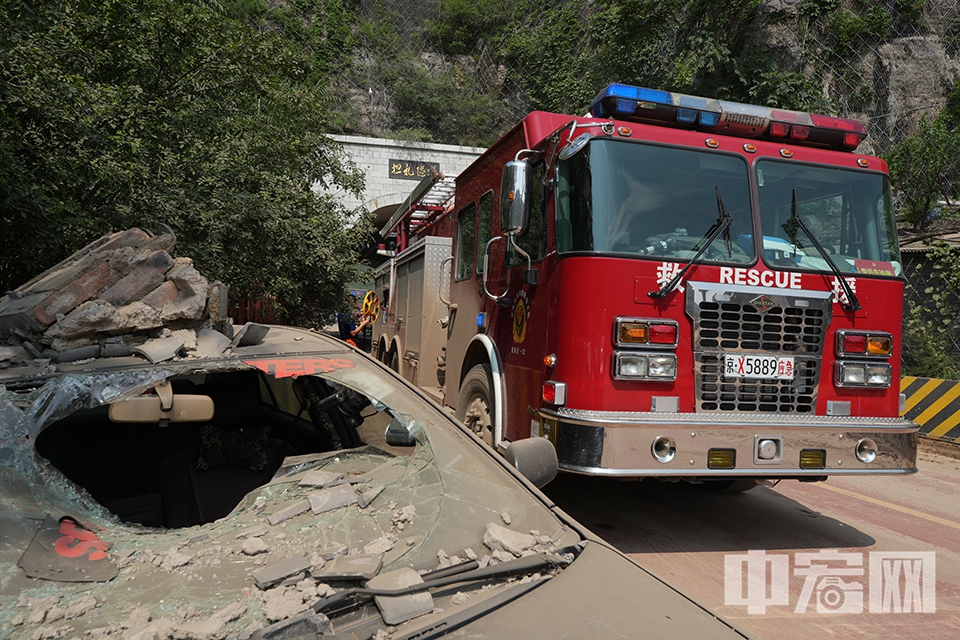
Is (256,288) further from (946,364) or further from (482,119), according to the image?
(482,119)

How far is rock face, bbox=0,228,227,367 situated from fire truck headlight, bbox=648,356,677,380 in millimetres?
2574

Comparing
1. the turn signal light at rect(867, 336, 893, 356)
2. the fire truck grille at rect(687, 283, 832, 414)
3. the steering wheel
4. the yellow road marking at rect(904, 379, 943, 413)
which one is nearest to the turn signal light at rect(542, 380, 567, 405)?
the fire truck grille at rect(687, 283, 832, 414)

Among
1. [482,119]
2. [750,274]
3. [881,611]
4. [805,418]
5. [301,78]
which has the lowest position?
[881,611]

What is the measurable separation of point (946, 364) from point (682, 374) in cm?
916

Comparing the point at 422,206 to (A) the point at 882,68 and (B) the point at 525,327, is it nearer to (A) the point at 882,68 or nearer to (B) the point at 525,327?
(B) the point at 525,327

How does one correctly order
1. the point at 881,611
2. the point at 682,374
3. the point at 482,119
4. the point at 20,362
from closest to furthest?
the point at 20,362, the point at 881,611, the point at 682,374, the point at 482,119

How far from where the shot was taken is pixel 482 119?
1506 inches

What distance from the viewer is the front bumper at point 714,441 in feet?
12.8

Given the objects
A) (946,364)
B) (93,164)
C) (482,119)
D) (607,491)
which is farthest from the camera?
(482,119)

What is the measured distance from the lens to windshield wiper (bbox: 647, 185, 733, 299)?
13.3ft

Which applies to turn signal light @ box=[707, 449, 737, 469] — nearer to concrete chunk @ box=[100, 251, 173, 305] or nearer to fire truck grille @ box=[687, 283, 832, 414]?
fire truck grille @ box=[687, 283, 832, 414]

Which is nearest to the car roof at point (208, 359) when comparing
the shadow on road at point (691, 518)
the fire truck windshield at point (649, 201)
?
the fire truck windshield at point (649, 201)

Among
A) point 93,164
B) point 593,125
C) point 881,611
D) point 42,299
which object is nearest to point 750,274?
point 593,125

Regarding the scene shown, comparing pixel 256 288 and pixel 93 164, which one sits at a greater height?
pixel 93 164
